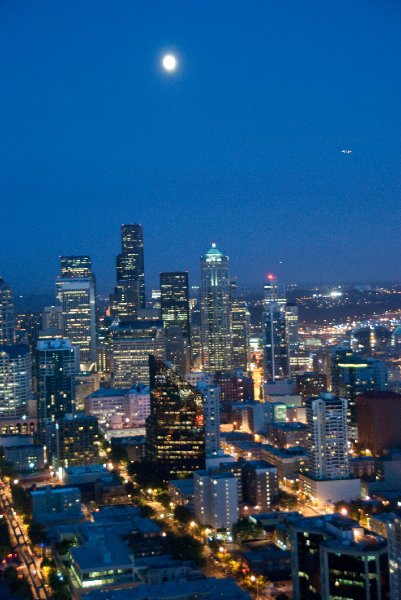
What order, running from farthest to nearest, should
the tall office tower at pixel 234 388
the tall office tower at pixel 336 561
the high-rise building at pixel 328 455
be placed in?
1. the tall office tower at pixel 234 388
2. the high-rise building at pixel 328 455
3. the tall office tower at pixel 336 561

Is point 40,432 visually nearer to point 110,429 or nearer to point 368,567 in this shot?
point 110,429

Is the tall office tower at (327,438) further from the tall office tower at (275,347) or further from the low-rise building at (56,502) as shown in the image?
the tall office tower at (275,347)

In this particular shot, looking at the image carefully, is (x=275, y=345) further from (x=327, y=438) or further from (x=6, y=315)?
(x=327, y=438)

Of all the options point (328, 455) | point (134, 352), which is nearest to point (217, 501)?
point (328, 455)

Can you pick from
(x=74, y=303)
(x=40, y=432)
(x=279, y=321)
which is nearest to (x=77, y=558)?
(x=40, y=432)

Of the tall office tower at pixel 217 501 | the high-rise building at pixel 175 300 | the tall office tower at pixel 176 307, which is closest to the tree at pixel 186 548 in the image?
the tall office tower at pixel 217 501

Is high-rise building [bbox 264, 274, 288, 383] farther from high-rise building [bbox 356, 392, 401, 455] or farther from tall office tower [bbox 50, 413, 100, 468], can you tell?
tall office tower [bbox 50, 413, 100, 468]
